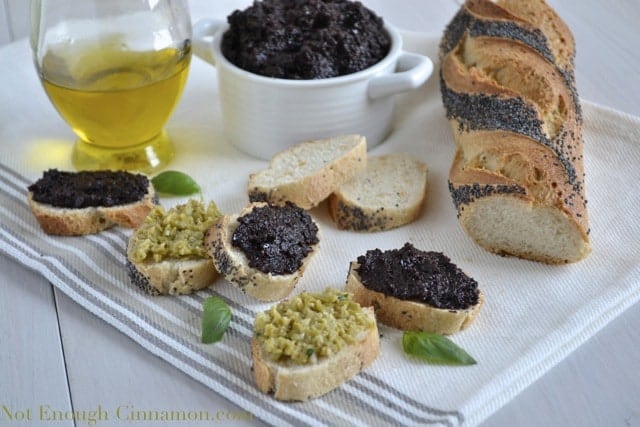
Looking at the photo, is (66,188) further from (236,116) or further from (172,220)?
(236,116)

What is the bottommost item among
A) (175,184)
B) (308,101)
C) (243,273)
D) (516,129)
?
(175,184)

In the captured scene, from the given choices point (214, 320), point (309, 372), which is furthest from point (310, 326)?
point (214, 320)

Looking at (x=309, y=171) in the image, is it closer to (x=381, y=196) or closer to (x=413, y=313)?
(x=381, y=196)

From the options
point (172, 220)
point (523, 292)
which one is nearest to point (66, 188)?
point (172, 220)

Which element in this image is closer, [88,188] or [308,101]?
[88,188]

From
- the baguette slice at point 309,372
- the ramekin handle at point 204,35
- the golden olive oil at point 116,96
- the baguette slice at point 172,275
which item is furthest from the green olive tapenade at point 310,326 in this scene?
the ramekin handle at point 204,35

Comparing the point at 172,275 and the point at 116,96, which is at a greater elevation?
the point at 116,96

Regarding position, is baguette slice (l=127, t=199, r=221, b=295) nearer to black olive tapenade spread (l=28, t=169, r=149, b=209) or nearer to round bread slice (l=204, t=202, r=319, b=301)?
round bread slice (l=204, t=202, r=319, b=301)

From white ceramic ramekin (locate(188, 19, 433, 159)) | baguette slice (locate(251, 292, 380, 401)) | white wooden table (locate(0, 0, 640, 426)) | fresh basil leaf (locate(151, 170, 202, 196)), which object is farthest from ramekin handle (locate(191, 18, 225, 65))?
baguette slice (locate(251, 292, 380, 401))
